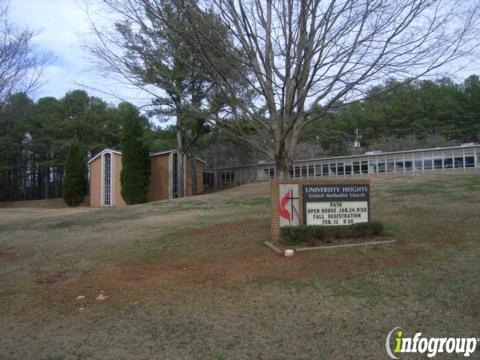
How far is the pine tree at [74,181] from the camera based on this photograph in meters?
38.4

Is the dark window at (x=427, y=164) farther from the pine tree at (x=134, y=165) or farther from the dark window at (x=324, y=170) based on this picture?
the pine tree at (x=134, y=165)

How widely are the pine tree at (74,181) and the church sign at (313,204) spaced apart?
33.7 m

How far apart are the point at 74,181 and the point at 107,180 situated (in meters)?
6.17

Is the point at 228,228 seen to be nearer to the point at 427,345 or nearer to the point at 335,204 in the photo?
the point at 335,204

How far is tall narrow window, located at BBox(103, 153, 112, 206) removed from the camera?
33.9m

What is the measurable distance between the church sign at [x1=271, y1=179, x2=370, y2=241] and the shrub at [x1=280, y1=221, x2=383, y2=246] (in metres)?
0.22

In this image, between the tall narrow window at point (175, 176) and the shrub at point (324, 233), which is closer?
the shrub at point (324, 233)

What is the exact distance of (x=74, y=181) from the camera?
38531 mm

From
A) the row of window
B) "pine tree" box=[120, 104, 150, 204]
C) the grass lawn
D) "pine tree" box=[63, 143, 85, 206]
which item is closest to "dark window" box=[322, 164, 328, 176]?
the row of window

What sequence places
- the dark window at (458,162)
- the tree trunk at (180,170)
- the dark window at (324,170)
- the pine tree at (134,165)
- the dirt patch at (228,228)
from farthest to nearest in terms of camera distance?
the dark window at (324,170), the tree trunk at (180,170), the pine tree at (134,165), the dark window at (458,162), the dirt patch at (228,228)

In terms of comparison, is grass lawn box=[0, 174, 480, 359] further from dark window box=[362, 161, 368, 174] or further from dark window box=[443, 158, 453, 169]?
dark window box=[362, 161, 368, 174]

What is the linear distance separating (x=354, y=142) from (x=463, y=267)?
45.0 metres

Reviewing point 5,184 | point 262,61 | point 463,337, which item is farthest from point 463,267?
point 5,184

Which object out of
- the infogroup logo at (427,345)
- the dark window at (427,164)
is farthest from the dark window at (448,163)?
the infogroup logo at (427,345)
